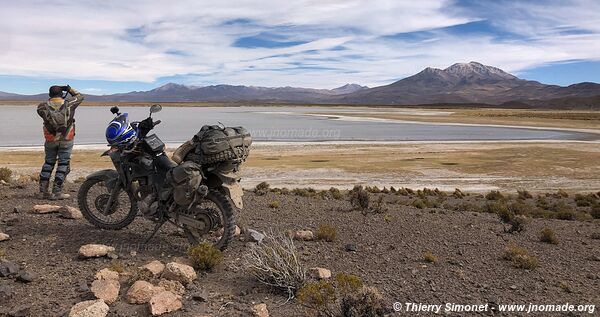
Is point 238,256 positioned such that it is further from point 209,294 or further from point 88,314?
point 88,314

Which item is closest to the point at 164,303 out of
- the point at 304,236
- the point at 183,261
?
the point at 183,261

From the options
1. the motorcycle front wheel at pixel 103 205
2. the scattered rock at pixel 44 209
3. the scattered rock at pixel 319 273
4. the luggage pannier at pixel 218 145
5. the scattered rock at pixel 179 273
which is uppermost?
the luggage pannier at pixel 218 145

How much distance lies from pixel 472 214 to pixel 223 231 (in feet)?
23.3

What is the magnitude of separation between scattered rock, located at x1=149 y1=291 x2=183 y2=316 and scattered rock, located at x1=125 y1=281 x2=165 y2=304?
0.55 ft

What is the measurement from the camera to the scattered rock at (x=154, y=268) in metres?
5.50

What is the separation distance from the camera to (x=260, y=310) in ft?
15.9

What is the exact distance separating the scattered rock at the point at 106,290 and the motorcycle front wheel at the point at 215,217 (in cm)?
154

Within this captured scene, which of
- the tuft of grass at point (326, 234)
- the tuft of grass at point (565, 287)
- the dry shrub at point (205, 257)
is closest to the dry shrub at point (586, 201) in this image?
the tuft of grass at point (565, 287)

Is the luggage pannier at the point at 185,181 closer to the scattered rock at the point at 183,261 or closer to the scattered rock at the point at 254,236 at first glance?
the scattered rock at the point at 183,261

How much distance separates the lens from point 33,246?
6480mm

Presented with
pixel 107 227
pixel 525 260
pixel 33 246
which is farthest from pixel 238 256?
pixel 525 260

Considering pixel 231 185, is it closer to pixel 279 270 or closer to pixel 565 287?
pixel 279 270

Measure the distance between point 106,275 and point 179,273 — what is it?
32.6 inches

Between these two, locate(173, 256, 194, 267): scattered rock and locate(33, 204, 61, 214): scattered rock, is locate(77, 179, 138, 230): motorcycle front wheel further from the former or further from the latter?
locate(173, 256, 194, 267): scattered rock
